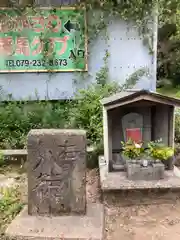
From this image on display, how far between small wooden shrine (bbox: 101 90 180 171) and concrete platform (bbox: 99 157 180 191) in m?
0.29

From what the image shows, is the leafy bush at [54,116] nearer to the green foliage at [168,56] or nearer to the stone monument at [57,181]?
the stone monument at [57,181]

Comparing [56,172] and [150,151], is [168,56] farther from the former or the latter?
[56,172]

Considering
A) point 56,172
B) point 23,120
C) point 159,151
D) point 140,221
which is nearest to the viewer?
point 56,172

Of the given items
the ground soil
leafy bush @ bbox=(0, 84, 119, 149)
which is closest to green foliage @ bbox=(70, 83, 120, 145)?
leafy bush @ bbox=(0, 84, 119, 149)

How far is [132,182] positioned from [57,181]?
44.8 inches

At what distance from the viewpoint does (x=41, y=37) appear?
7344mm

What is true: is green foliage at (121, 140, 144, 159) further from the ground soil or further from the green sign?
the green sign

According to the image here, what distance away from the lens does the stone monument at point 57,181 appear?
3652mm

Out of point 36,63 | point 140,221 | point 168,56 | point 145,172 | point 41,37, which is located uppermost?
point 168,56

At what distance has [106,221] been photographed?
3.90m

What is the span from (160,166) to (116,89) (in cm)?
306

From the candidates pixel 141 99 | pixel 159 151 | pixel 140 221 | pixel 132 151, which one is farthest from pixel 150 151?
pixel 140 221

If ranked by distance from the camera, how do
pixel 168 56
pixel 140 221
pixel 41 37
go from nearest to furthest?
pixel 140 221 < pixel 41 37 < pixel 168 56

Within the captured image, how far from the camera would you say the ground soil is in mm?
3579
